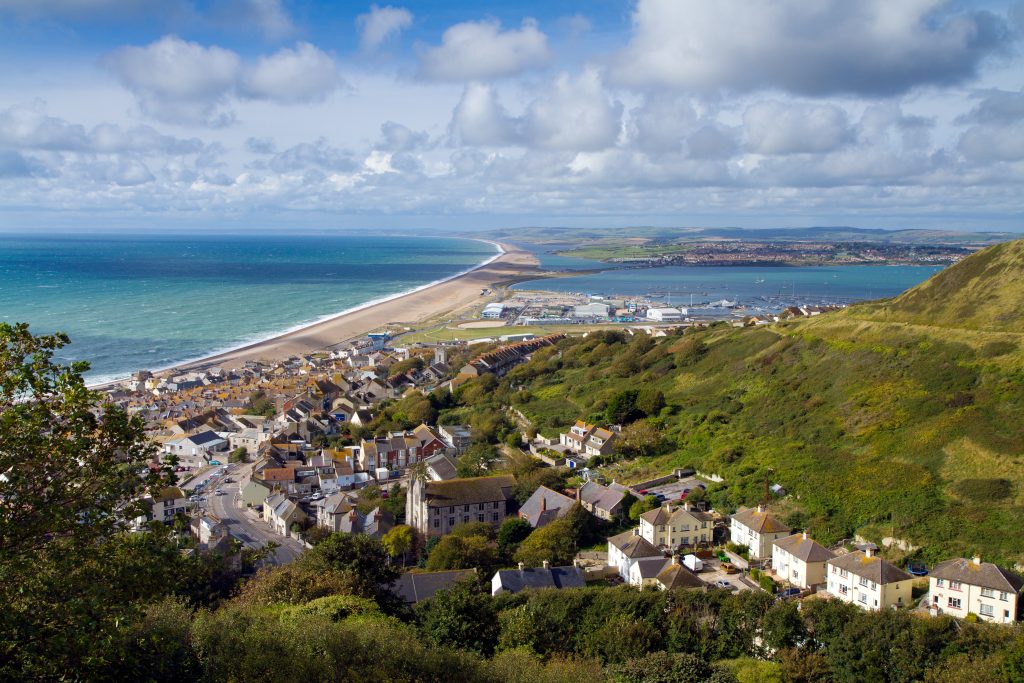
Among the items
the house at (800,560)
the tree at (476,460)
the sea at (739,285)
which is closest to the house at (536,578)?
the house at (800,560)

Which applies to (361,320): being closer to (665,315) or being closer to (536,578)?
(665,315)

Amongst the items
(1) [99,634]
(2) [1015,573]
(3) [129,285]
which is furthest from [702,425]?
(3) [129,285]

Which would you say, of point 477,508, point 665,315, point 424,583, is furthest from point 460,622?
point 665,315

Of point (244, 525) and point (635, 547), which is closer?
point (635, 547)

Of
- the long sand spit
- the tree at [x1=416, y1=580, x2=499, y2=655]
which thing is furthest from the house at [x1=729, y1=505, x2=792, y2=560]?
the long sand spit

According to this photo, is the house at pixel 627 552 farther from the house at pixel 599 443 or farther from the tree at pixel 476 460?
the house at pixel 599 443

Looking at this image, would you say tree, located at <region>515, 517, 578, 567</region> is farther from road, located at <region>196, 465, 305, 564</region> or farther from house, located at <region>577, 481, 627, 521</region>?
road, located at <region>196, 465, 305, 564</region>

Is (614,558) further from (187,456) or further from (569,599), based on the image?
(187,456)
